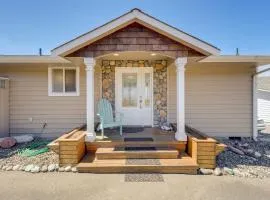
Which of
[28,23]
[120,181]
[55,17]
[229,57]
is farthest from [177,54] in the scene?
[28,23]

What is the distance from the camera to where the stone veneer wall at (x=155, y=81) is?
640 cm

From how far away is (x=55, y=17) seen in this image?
30.2ft

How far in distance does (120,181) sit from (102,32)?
316cm

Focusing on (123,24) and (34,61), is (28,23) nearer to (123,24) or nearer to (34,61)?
(34,61)

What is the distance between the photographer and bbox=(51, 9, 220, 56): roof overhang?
169 inches

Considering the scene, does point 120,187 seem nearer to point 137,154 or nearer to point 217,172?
point 137,154

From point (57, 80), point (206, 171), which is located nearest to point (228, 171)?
point (206, 171)

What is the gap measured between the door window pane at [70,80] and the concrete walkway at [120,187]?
3.32 meters

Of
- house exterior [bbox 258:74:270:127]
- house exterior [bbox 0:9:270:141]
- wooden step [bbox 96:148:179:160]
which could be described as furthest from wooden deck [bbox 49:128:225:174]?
house exterior [bbox 258:74:270:127]

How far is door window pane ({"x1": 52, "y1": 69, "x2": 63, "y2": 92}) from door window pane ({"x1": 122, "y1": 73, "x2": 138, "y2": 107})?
6.97 feet

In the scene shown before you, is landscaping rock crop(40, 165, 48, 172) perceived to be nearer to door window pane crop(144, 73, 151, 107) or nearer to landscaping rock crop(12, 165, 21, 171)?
landscaping rock crop(12, 165, 21, 171)

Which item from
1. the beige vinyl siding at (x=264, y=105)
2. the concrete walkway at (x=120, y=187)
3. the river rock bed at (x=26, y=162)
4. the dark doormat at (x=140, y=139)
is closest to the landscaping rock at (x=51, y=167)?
the river rock bed at (x=26, y=162)

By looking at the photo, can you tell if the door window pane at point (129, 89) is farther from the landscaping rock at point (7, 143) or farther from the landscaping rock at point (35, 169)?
the landscaping rock at point (7, 143)

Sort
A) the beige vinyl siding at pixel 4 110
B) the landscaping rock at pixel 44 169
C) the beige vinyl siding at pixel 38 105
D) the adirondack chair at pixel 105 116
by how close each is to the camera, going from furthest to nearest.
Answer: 1. the beige vinyl siding at pixel 38 105
2. the beige vinyl siding at pixel 4 110
3. the adirondack chair at pixel 105 116
4. the landscaping rock at pixel 44 169
